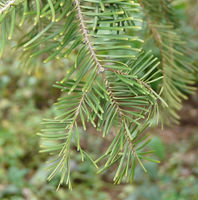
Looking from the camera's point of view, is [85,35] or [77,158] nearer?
[85,35]

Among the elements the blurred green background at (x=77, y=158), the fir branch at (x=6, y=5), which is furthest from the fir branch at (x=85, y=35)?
the blurred green background at (x=77, y=158)

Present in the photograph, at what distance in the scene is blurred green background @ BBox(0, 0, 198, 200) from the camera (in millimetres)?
1541

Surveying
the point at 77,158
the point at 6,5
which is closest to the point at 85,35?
the point at 6,5

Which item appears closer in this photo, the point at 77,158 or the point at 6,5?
the point at 6,5

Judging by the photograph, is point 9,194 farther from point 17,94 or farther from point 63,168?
point 63,168

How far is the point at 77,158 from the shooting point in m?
1.76

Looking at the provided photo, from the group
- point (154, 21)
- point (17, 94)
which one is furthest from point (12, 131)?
point (154, 21)

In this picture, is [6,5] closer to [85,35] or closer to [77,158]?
[85,35]

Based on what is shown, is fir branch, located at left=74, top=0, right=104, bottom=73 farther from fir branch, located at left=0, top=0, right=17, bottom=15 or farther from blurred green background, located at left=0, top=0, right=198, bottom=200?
blurred green background, located at left=0, top=0, right=198, bottom=200

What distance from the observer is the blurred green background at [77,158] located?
154 cm

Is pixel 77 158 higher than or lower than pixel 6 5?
lower

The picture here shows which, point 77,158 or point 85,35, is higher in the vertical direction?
point 85,35

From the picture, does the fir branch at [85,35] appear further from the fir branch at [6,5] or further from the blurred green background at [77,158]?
the blurred green background at [77,158]

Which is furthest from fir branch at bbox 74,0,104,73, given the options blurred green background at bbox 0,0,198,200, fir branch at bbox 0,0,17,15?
blurred green background at bbox 0,0,198,200
